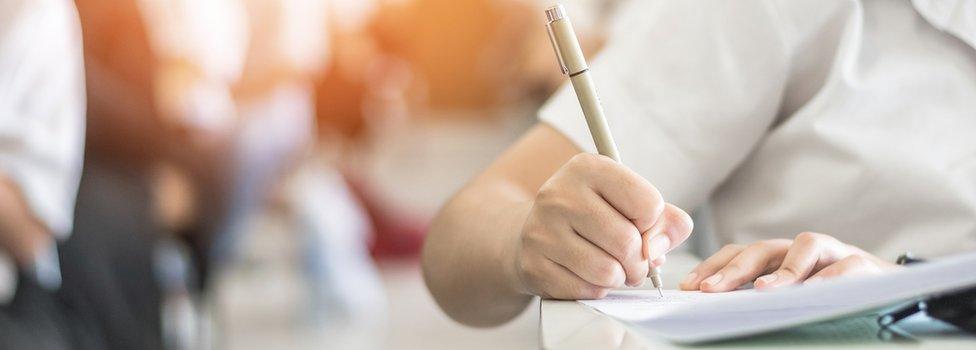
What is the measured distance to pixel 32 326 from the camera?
1.49 metres

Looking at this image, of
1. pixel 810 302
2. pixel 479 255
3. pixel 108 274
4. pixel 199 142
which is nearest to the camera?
pixel 810 302

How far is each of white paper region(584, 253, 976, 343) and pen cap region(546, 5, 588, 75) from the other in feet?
0.54

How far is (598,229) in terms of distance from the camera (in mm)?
520

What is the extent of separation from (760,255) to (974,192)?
23 cm

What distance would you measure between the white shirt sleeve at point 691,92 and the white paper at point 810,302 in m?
0.39

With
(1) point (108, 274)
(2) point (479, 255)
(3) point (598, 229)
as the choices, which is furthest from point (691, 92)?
(1) point (108, 274)

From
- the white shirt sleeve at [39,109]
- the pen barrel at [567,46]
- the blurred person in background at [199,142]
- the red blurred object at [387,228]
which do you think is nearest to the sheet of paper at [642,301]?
the pen barrel at [567,46]

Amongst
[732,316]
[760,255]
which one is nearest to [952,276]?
[732,316]

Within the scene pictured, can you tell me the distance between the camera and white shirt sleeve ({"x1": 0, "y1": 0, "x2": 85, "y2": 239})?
1574 mm

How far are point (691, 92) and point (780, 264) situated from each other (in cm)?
23

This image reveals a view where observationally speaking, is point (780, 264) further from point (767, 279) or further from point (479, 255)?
point (479, 255)

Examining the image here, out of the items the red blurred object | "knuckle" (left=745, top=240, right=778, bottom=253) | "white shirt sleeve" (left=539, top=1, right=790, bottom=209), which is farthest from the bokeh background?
"knuckle" (left=745, top=240, right=778, bottom=253)

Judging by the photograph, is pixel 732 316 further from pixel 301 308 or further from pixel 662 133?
pixel 301 308

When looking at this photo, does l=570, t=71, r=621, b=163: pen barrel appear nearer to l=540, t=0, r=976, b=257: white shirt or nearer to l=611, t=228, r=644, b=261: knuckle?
l=611, t=228, r=644, b=261: knuckle
